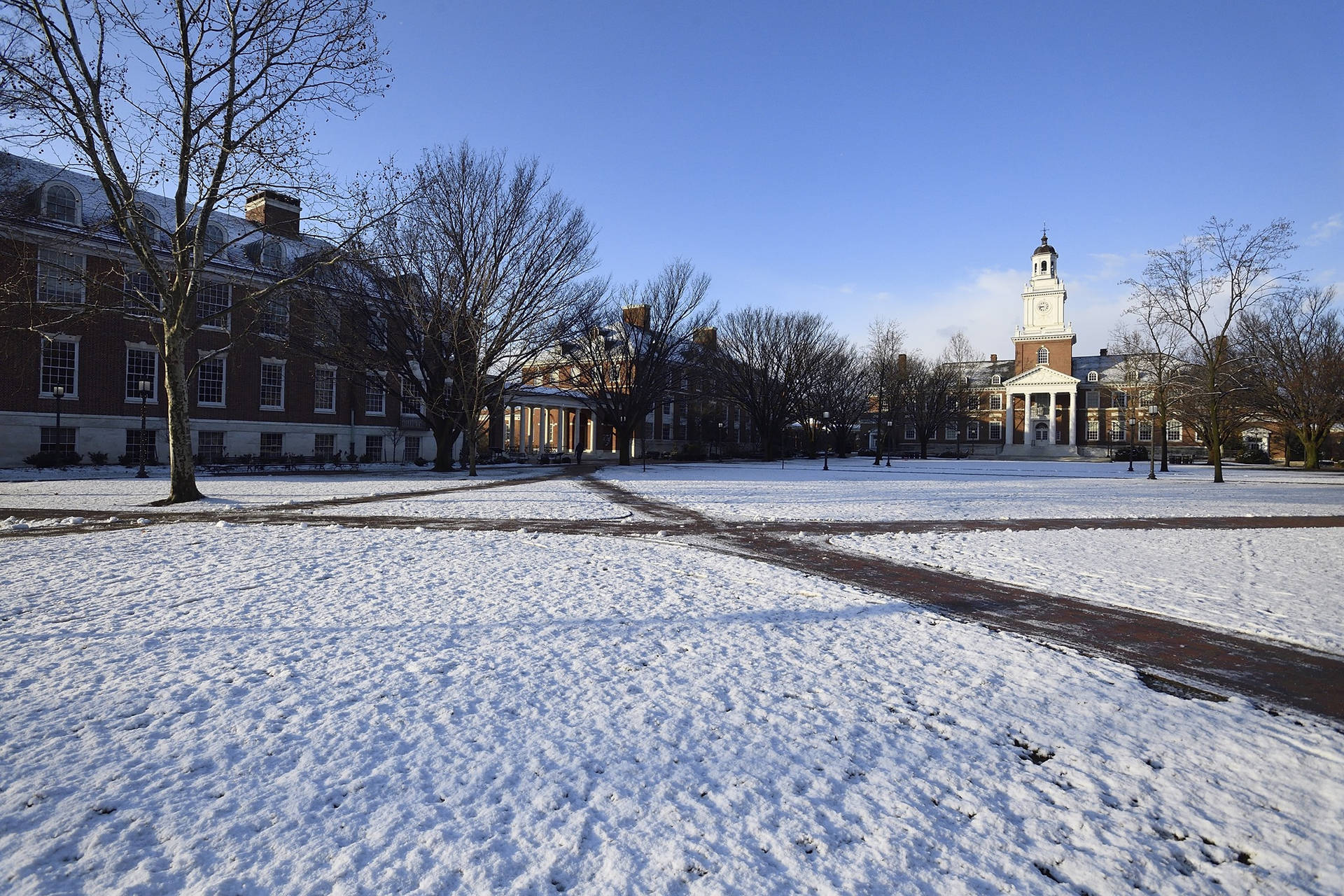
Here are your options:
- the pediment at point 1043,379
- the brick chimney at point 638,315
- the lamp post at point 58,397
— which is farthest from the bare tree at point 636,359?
the pediment at point 1043,379

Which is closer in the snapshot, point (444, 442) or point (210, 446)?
point (444, 442)

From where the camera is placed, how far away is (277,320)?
99.0 feet

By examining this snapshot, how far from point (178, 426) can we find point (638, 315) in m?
26.7

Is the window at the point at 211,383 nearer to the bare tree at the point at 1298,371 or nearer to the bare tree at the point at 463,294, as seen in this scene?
the bare tree at the point at 463,294

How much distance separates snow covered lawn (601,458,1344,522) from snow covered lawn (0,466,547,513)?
24.0ft

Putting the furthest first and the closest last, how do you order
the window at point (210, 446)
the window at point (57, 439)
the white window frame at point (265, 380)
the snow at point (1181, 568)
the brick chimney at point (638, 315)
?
the brick chimney at point (638, 315), the white window frame at point (265, 380), the window at point (210, 446), the window at point (57, 439), the snow at point (1181, 568)

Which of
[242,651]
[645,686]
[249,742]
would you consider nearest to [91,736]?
[249,742]

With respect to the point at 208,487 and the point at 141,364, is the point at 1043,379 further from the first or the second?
the point at 141,364

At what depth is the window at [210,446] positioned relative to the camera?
3051 cm

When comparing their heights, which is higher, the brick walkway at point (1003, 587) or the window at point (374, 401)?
the window at point (374, 401)

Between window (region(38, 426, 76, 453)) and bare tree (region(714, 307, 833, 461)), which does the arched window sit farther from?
bare tree (region(714, 307, 833, 461))

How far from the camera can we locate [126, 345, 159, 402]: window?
28547 mm

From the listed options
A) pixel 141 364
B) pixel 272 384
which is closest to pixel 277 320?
pixel 272 384

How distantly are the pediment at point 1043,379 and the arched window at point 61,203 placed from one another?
75.5 metres
